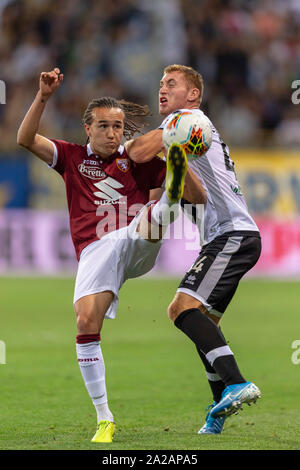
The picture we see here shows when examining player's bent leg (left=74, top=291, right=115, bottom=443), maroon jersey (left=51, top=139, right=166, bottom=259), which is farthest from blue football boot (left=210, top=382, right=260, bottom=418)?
maroon jersey (left=51, top=139, right=166, bottom=259)

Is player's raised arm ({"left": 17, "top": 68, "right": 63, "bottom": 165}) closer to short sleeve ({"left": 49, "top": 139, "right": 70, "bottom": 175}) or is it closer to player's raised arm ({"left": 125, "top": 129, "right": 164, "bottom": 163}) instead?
short sleeve ({"left": 49, "top": 139, "right": 70, "bottom": 175})

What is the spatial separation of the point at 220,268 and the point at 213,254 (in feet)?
0.42

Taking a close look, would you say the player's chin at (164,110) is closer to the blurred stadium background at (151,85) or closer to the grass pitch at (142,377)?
the grass pitch at (142,377)

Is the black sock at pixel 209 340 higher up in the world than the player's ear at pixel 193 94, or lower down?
lower down

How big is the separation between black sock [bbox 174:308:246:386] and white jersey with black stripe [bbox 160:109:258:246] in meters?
0.64

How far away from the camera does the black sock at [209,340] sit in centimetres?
551

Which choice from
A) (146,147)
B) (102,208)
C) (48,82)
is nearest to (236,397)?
(102,208)

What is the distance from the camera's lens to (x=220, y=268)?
5.79m

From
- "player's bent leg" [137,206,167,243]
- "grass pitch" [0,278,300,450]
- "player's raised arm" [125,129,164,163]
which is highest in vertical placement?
"player's raised arm" [125,129,164,163]

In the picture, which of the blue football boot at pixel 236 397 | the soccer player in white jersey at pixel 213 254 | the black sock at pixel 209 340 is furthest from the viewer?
the soccer player in white jersey at pixel 213 254

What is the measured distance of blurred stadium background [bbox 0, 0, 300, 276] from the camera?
63.4 feet

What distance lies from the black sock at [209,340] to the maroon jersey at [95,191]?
0.87 m

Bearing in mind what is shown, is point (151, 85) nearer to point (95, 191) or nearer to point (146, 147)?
point (95, 191)

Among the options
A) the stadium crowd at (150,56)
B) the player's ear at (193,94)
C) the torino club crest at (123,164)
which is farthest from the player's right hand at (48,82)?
the stadium crowd at (150,56)
